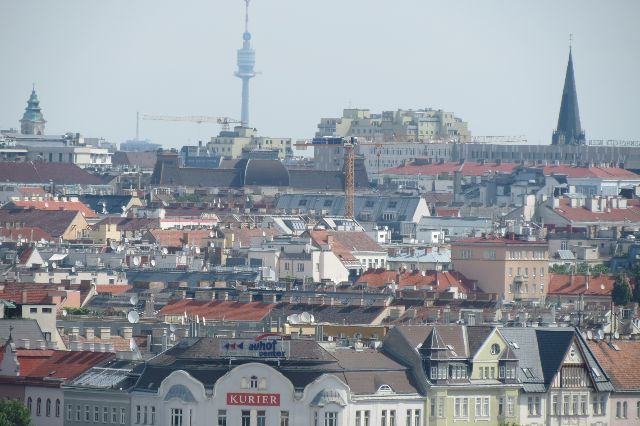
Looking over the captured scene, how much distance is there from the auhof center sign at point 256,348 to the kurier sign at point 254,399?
1.71 metres

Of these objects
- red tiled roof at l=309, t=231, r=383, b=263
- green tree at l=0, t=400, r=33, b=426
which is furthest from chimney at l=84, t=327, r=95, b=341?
red tiled roof at l=309, t=231, r=383, b=263

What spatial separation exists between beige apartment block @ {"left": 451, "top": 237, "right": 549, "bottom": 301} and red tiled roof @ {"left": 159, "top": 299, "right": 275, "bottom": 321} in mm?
35411

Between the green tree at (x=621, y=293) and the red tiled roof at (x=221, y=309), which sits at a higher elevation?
the red tiled roof at (x=221, y=309)

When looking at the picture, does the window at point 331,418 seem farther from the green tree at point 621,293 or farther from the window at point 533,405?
the green tree at point 621,293

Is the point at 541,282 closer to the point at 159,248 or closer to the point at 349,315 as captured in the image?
the point at 159,248

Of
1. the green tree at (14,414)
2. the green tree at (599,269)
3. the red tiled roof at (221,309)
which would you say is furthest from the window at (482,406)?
the green tree at (599,269)

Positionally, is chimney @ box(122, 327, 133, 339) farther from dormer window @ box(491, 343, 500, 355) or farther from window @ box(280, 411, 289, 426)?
window @ box(280, 411, 289, 426)

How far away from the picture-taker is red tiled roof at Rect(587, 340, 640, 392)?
9741 cm

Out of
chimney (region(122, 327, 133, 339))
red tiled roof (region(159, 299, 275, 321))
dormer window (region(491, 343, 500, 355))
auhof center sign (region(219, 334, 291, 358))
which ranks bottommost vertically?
red tiled roof (region(159, 299, 275, 321))

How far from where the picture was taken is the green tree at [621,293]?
142 m

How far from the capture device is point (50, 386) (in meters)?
93.1

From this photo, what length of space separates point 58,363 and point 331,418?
36.0 feet

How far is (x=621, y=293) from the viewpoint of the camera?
14400cm

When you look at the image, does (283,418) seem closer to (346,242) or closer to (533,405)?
(533,405)
